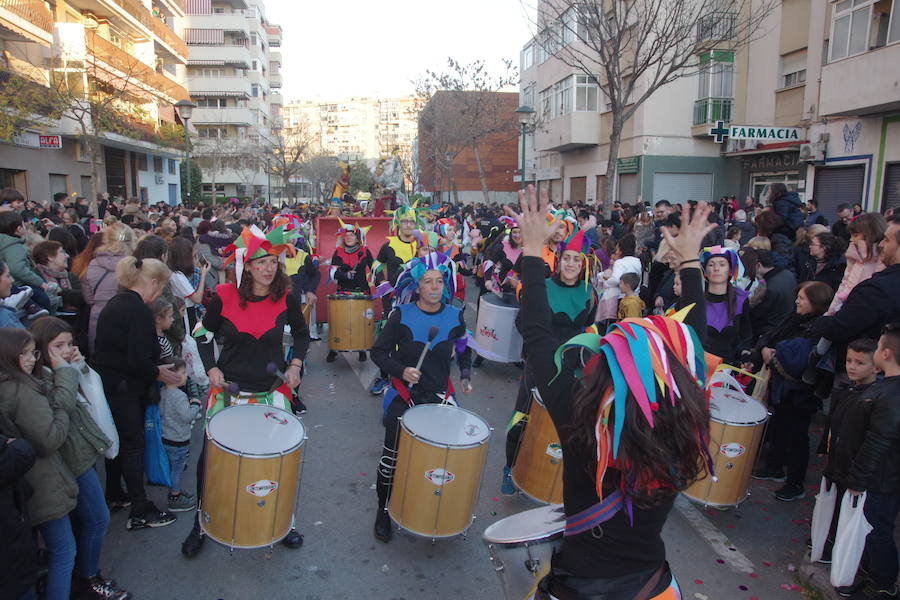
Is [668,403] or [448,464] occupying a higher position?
[668,403]

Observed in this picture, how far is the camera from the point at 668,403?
5.95 feet

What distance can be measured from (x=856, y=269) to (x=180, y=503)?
17.4ft

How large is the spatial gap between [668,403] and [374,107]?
628ft

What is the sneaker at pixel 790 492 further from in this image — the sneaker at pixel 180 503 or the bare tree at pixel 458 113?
the bare tree at pixel 458 113

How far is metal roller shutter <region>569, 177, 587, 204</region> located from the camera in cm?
3105

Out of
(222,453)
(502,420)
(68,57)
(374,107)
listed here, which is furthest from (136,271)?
(374,107)

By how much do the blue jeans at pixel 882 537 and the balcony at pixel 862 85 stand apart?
47.8 feet

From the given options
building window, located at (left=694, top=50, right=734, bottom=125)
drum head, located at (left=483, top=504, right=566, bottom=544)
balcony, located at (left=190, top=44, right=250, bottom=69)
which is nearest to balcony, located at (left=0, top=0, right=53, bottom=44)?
building window, located at (left=694, top=50, right=734, bottom=125)

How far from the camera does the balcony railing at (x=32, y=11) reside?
2133 cm

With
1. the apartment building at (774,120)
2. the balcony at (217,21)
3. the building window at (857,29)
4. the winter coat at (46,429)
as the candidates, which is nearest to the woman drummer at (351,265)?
the winter coat at (46,429)

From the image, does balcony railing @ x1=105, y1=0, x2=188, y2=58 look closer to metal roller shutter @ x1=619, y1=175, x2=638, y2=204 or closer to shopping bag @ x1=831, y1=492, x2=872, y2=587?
metal roller shutter @ x1=619, y1=175, x2=638, y2=204

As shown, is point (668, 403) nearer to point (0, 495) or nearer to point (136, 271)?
point (0, 495)

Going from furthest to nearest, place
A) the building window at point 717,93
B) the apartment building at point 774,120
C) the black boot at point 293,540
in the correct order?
the building window at point 717,93
the apartment building at point 774,120
the black boot at point 293,540

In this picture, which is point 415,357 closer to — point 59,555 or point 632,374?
point 59,555
